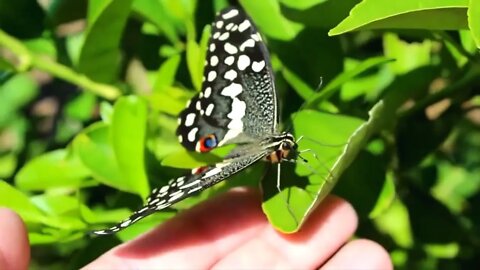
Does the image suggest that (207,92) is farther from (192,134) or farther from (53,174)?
(53,174)

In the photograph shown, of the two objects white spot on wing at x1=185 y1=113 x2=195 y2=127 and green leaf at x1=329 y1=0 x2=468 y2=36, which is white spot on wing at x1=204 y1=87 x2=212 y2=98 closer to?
white spot on wing at x1=185 y1=113 x2=195 y2=127

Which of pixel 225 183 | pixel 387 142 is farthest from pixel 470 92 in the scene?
pixel 225 183

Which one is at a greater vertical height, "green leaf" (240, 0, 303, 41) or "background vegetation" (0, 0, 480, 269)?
"green leaf" (240, 0, 303, 41)

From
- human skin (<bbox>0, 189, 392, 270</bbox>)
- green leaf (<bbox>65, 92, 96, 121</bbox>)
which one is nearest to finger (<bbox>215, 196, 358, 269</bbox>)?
human skin (<bbox>0, 189, 392, 270</bbox>)

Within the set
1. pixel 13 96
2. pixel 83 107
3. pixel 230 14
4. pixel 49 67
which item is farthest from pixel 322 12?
pixel 13 96

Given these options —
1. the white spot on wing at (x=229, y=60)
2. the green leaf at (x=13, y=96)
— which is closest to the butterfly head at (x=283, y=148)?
the white spot on wing at (x=229, y=60)

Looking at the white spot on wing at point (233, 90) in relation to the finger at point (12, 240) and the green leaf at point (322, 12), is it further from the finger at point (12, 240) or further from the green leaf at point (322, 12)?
the finger at point (12, 240)
